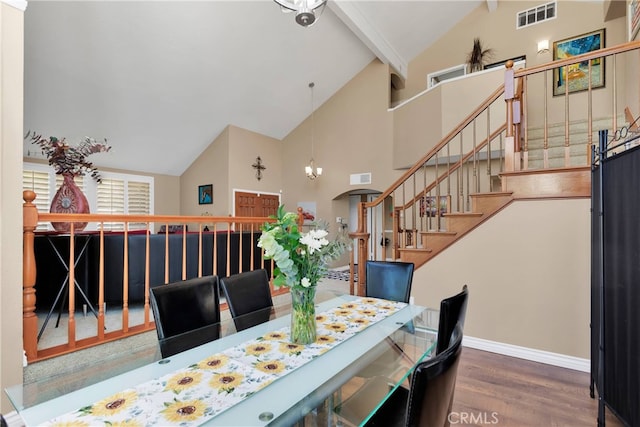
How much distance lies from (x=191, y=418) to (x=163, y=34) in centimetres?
540

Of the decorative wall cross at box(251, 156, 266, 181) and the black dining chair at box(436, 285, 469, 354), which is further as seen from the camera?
the decorative wall cross at box(251, 156, 266, 181)

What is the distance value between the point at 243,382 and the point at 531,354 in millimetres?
2740

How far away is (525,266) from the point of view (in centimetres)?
277

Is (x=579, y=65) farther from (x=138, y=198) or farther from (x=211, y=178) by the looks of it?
(x=138, y=198)

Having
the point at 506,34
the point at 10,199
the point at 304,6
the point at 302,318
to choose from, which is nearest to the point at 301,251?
the point at 302,318

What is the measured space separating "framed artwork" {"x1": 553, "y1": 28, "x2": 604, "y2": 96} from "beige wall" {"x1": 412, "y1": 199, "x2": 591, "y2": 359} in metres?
3.84

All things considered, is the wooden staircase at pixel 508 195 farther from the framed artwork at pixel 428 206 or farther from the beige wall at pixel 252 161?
the beige wall at pixel 252 161

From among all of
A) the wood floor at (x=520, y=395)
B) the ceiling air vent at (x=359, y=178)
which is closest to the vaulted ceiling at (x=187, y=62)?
the ceiling air vent at (x=359, y=178)

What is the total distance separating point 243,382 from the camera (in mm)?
1085

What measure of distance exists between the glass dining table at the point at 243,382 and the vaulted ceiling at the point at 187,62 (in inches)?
187

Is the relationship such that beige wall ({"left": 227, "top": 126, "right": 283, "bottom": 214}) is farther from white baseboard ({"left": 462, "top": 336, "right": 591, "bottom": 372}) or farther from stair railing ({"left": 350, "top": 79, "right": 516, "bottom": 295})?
white baseboard ({"left": 462, "top": 336, "right": 591, "bottom": 372})

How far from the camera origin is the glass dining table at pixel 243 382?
0.92 metres

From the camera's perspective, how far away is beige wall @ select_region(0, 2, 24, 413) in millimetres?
1786

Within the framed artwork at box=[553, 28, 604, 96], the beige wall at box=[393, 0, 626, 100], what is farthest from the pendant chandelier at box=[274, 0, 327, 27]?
the beige wall at box=[393, 0, 626, 100]
